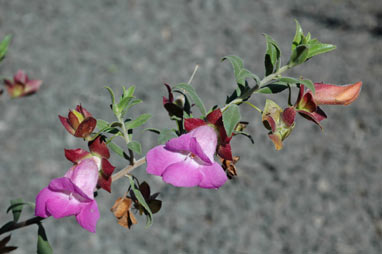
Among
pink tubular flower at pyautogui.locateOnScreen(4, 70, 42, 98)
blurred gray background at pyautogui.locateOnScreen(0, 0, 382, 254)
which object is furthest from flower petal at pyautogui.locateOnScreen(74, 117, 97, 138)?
blurred gray background at pyautogui.locateOnScreen(0, 0, 382, 254)

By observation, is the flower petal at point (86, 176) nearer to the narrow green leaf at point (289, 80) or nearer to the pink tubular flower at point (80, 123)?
the pink tubular flower at point (80, 123)

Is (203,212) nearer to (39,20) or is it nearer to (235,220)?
(235,220)

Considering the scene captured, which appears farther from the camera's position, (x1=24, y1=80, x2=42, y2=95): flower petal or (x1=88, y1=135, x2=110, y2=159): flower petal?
(x1=24, y1=80, x2=42, y2=95): flower petal

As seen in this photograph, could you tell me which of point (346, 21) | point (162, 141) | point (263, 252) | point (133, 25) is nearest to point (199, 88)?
point (133, 25)

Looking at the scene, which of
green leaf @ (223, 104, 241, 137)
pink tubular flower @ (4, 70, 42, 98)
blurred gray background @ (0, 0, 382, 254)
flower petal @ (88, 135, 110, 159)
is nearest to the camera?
green leaf @ (223, 104, 241, 137)

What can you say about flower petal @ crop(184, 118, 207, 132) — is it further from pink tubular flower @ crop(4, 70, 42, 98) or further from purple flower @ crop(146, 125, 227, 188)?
pink tubular flower @ crop(4, 70, 42, 98)

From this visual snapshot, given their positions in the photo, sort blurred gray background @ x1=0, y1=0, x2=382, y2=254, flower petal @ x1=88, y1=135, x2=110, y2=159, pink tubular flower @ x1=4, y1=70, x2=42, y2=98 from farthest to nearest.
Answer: blurred gray background @ x1=0, y1=0, x2=382, y2=254 → pink tubular flower @ x1=4, y1=70, x2=42, y2=98 → flower petal @ x1=88, y1=135, x2=110, y2=159

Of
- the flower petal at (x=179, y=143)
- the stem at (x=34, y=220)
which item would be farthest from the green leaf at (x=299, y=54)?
the stem at (x=34, y=220)

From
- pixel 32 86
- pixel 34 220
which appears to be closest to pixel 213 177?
pixel 34 220
